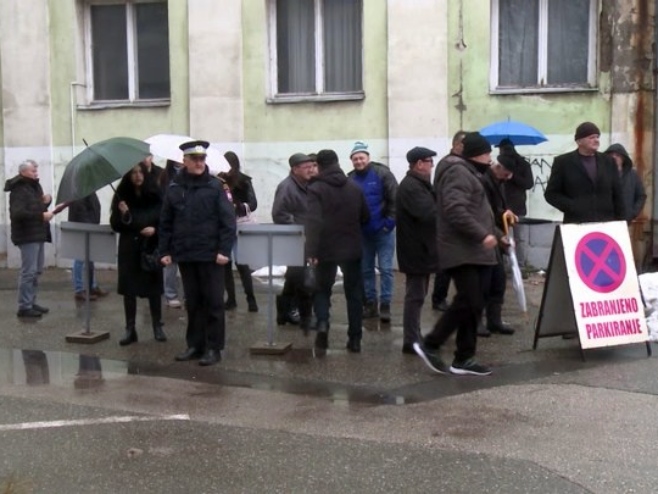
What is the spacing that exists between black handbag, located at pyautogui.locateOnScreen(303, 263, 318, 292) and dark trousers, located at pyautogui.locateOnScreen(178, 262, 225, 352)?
836 millimetres

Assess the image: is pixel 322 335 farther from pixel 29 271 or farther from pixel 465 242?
pixel 29 271

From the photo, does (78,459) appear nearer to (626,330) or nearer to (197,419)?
(197,419)

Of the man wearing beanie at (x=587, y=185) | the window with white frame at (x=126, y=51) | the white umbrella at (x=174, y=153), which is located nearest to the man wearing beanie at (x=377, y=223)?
the white umbrella at (x=174, y=153)

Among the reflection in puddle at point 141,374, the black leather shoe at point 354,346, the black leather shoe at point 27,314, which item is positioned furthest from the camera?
the black leather shoe at point 27,314

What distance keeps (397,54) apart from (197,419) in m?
7.64

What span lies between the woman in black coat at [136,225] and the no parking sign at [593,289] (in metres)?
3.50

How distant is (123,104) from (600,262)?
8.35 meters

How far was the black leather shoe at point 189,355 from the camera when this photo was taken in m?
7.69

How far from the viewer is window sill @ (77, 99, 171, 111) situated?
13453mm

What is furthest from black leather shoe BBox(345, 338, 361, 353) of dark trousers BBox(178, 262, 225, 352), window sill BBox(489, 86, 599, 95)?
window sill BBox(489, 86, 599, 95)

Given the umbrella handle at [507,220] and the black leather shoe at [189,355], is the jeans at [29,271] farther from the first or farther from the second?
the umbrella handle at [507,220]

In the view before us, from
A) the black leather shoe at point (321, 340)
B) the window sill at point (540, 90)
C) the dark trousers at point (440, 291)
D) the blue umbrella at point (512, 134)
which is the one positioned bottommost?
the black leather shoe at point (321, 340)

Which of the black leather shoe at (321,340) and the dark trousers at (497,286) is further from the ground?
the dark trousers at (497,286)

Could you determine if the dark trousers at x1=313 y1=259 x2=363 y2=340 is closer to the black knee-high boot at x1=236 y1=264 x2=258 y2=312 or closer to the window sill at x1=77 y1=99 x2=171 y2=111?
the black knee-high boot at x1=236 y1=264 x2=258 y2=312
